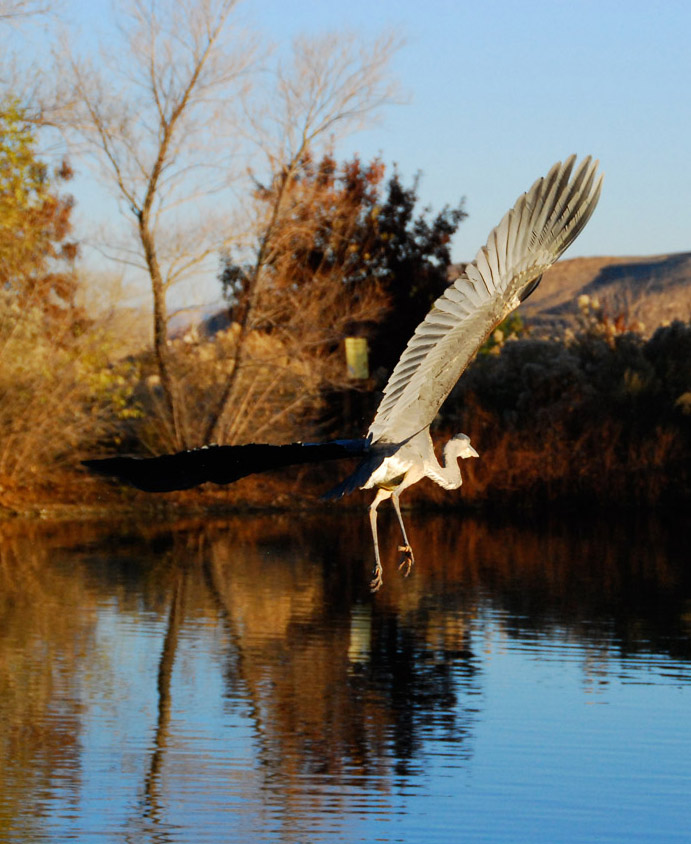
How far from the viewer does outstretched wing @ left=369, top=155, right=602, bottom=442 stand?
7062 mm

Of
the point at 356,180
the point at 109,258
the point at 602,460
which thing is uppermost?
the point at 356,180

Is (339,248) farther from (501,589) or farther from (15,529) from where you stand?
(501,589)

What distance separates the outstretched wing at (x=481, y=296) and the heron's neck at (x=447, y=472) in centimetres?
33

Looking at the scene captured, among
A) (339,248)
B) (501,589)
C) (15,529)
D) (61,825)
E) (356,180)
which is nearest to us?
(61,825)

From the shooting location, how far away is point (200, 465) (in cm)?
733

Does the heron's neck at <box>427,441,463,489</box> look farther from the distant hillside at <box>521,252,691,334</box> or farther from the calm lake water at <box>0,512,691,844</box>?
the distant hillside at <box>521,252,691,334</box>

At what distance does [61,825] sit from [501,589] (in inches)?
394

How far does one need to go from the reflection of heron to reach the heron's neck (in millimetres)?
153

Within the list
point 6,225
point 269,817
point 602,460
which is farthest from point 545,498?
point 269,817

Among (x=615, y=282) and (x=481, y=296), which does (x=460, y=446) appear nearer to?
(x=481, y=296)

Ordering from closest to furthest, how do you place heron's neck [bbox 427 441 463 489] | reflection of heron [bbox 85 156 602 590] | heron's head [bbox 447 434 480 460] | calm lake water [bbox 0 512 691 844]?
1. reflection of heron [bbox 85 156 602 590]
2. heron's neck [bbox 427 441 463 489]
3. heron's head [bbox 447 434 480 460]
4. calm lake water [bbox 0 512 691 844]

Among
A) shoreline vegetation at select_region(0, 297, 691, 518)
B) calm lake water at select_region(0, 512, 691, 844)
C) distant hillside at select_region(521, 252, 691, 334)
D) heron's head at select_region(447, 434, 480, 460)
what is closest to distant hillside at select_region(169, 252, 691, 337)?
distant hillside at select_region(521, 252, 691, 334)

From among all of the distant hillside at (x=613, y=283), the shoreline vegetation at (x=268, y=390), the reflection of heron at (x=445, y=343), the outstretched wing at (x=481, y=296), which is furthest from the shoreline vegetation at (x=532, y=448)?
the distant hillside at (x=613, y=283)

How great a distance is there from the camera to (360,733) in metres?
12.3
